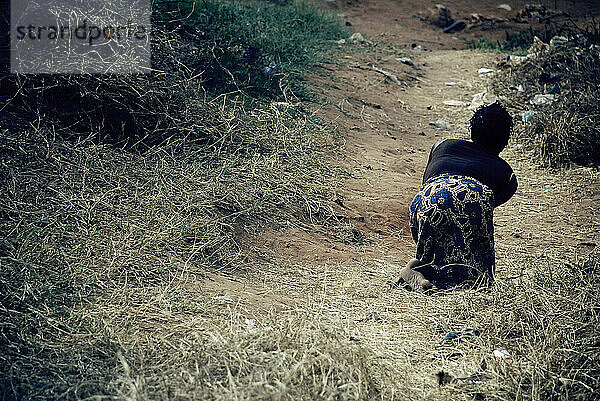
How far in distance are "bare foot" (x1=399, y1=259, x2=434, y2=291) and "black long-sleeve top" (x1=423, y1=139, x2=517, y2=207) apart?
1.57 feet

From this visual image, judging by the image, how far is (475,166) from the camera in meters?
2.85

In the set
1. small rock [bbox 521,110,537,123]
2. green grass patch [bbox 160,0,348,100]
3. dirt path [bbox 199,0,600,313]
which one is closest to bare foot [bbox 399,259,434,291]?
dirt path [bbox 199,0,600,313]

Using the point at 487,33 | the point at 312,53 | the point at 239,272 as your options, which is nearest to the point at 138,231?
the point at 239,272

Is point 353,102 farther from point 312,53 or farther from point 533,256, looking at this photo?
point 533,256

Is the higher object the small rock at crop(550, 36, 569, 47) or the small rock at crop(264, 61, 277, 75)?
the small rock at crop(550, 36, 569, 47)

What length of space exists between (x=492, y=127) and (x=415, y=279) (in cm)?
89

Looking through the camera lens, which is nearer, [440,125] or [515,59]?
[440,125]

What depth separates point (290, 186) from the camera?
3.84 m

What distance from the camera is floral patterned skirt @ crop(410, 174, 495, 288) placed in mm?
2684

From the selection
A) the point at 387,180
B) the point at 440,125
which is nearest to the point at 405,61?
the point at 440,125

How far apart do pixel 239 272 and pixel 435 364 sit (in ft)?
3.61

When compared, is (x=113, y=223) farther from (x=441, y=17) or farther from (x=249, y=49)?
(x=441, y=17)

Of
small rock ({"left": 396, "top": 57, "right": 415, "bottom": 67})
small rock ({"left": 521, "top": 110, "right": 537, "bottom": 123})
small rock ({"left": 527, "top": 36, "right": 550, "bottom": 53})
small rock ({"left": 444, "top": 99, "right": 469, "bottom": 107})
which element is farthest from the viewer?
small rock ({"left": 396, "top": 57, "right": 415, "bottom": 67})

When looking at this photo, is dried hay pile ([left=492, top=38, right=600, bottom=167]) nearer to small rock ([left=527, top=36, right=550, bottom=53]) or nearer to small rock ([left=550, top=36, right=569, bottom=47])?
small rock ([left=550, top=36, right=569, bottom=47])
